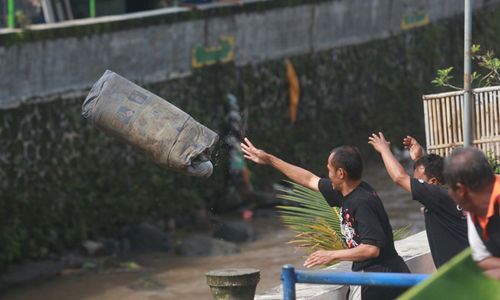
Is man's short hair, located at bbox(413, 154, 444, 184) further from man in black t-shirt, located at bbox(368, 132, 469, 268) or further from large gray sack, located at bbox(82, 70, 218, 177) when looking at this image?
large gray sack, located at bbox(82, 70, 218, 177)

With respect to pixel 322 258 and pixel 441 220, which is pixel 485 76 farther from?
pixel 322 258

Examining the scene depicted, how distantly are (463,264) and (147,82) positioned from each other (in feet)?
42.2

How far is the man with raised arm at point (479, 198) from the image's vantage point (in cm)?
434

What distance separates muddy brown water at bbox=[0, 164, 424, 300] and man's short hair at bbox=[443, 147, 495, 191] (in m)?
8.13

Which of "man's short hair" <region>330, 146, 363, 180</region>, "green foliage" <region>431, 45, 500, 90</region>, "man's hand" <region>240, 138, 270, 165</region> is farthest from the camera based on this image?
"green foliage" <region>431, 45, 500, 90</region>

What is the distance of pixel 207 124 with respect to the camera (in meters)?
17.0

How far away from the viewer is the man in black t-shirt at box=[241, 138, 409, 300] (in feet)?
18.1

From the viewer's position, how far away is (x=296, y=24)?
18812 millimetres

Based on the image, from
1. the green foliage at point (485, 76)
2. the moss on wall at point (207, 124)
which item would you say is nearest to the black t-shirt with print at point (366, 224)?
the green foliage at point (485, 76)

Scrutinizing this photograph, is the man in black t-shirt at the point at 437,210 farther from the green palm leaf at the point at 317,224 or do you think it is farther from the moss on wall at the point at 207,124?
the moss on wall at the point at 207,124

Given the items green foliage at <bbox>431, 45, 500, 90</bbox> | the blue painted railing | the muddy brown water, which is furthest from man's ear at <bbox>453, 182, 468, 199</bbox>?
the muddy brown water

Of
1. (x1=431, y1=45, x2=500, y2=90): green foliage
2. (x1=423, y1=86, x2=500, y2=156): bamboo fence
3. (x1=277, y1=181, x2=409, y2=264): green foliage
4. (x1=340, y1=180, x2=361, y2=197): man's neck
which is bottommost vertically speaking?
(x1=277, y1=181, x2=409, y2=264): green foliage

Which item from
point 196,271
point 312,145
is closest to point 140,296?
point 196,271

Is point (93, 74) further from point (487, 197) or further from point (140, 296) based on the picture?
point (487, 197)
